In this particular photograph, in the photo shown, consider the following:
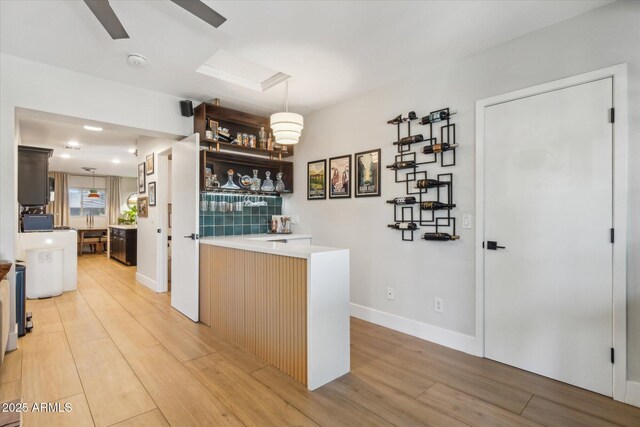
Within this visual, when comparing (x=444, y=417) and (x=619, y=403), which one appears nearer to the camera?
(x=444, y=417)

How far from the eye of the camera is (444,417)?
1.81 m

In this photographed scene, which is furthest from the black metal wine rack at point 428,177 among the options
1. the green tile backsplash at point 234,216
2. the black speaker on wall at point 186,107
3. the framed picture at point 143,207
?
the framed picture at point 143,207

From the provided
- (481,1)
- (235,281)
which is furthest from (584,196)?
(235,281)

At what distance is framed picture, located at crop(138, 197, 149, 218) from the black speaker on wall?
2.17 meters

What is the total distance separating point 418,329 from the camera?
2988mm

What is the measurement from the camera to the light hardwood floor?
5.92 ft

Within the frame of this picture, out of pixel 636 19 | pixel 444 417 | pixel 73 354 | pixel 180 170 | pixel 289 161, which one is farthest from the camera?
pixel 289 161

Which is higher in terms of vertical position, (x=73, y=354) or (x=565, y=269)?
(x=565, y=269)

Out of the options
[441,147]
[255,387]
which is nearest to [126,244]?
Answer: [255,387]

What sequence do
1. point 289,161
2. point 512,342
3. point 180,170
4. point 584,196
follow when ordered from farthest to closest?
point 289,161, point 180,170, point 512,342, point 584,196

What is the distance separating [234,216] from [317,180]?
118 centimetres

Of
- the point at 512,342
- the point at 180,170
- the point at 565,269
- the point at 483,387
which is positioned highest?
the point at 180,170

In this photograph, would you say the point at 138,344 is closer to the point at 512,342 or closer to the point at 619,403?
the point at 512,342

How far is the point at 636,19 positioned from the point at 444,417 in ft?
8.88
